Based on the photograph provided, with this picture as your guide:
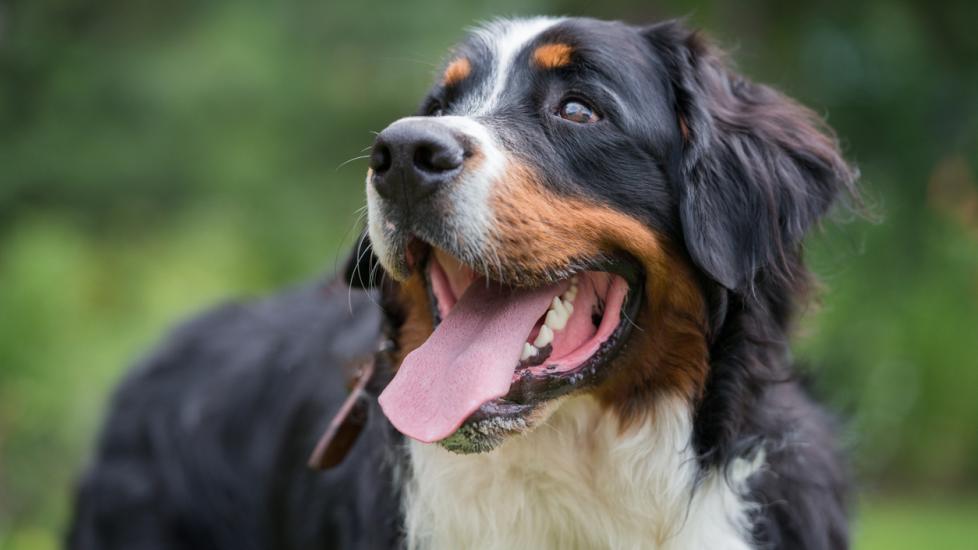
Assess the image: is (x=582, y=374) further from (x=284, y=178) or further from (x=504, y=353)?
(x=284, y=178)

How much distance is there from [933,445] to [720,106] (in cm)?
619

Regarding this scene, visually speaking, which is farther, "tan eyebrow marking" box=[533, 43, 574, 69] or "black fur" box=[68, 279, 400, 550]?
"black fur" box=[68, 279, 400, 550]

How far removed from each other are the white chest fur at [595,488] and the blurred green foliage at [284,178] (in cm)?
350

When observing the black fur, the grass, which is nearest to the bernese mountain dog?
the black fur

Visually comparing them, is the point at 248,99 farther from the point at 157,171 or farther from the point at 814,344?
the point at 814,344

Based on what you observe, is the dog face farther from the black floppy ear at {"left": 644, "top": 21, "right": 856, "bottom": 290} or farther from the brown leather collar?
the brown leather collar

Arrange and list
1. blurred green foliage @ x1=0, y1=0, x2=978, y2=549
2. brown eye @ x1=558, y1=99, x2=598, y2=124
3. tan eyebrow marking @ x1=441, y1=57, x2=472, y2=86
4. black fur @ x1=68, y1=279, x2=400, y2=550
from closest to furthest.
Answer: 1. brown eye @ x1=558, y1=99, x2=598, y2=124
2. tan eyebrow marking @ x1=441, y1=57, x2=472, y2=86
3. black fur @ x1=68, y1=279, x2=400, y2=550
4. blurred green foliage @ x1=0, y1=0, x2=978, y2=549

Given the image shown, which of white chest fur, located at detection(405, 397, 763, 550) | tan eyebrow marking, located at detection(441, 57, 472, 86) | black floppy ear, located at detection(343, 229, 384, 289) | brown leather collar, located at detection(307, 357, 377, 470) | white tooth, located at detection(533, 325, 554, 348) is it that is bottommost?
brown leather collar, located at detection(307, 357, 377, 470)

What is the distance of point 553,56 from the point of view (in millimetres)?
3055

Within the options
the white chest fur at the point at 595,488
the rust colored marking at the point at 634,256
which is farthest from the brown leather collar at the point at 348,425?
the rust colored marking at the point at 634,256

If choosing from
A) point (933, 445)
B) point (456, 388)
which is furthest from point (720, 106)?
point (933, 445)

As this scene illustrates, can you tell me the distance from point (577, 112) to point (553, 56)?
0.16 metres

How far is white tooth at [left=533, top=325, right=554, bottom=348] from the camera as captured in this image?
2875mm

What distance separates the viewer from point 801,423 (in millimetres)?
3229
